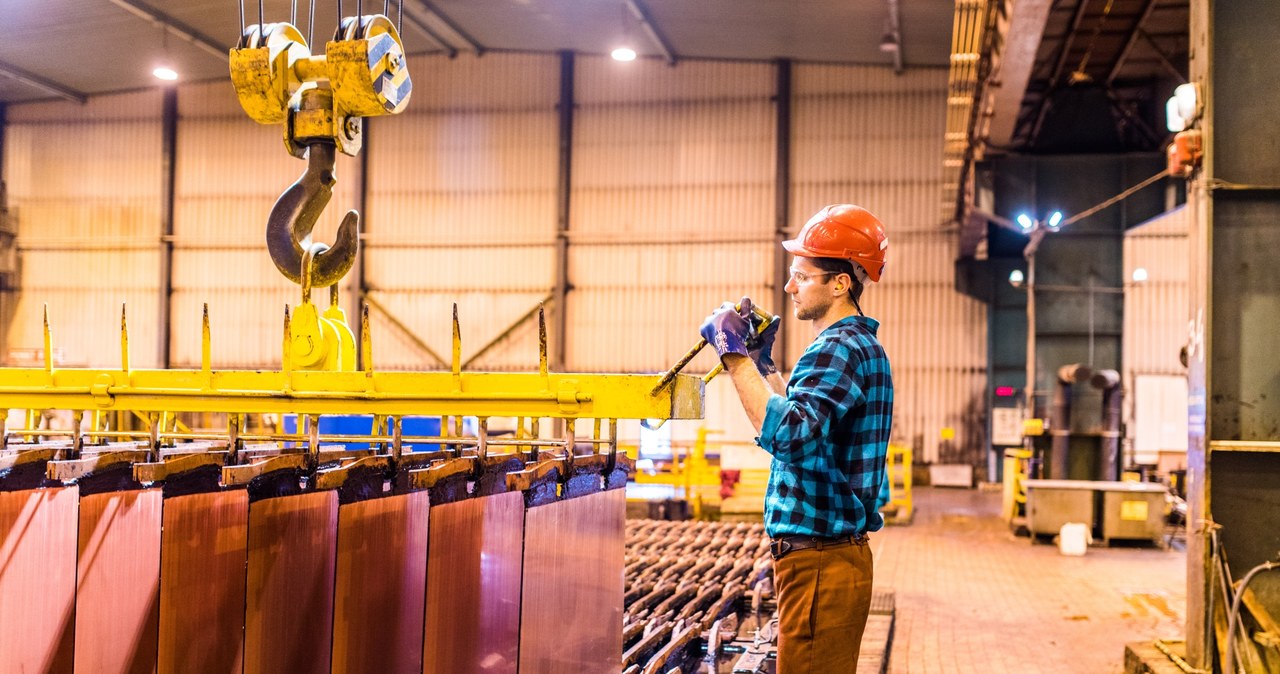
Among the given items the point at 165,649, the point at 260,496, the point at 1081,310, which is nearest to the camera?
the point at 165,649

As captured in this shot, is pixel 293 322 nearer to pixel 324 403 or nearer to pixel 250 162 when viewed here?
pixel 324 403

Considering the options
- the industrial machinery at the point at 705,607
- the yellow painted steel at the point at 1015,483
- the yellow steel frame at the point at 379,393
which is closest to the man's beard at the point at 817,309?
the yellow steel frame at the point at 379,393

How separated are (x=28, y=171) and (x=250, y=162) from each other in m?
5.02

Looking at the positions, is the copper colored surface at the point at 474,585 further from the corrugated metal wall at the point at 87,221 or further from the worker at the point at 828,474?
the corrugated metal wall at the point at 87,221

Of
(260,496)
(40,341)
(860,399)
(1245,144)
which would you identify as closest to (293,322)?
(260,496)

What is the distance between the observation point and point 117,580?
7.86ft

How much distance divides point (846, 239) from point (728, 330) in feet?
1.48

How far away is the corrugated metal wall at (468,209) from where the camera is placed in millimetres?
18250

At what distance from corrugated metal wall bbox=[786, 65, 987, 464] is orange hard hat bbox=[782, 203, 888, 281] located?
14.6 m

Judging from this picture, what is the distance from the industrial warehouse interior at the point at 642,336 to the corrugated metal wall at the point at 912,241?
73 millimetres

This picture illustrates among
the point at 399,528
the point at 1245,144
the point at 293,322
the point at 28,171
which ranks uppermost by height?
the point at 28,171

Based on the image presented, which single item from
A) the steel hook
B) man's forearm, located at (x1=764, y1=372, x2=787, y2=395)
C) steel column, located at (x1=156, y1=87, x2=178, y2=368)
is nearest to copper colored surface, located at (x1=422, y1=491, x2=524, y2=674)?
man's forearm, located at (x1=764, y1=372, x2=787, y2=395)

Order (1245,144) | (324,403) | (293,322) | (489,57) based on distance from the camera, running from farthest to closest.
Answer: (489,57) < (1245,144) < (293,322) < (324,403)

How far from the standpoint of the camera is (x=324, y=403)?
281cm
